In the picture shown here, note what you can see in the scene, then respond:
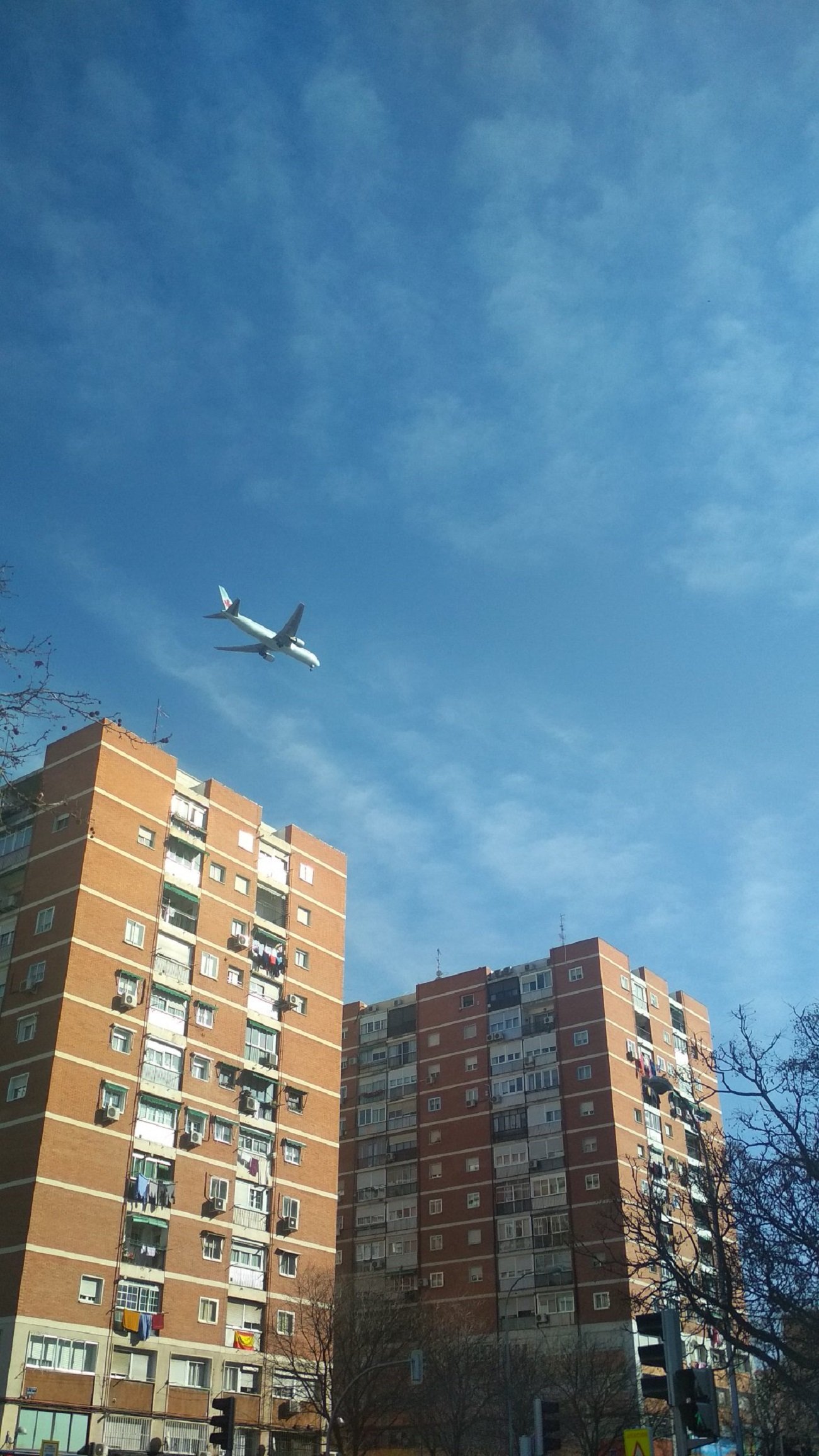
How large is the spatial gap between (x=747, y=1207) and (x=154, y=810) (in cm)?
3807

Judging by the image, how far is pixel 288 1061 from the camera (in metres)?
59.8

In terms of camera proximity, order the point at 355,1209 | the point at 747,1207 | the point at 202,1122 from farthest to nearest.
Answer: the point at 355,1209, the point at 202,1122, the point at 747,1207

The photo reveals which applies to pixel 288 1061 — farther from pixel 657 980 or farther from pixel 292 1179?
pixel 657 980

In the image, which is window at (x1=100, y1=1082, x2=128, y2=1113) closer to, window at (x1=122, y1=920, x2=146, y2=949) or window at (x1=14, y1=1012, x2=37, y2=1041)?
window at (x1=14, y1=1012, x2=37, y2=1041)

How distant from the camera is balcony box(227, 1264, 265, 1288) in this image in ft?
171

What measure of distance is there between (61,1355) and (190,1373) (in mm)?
6881

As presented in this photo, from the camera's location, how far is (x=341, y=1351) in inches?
2034

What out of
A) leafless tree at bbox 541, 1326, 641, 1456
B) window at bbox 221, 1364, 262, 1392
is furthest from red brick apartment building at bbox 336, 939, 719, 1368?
window at bbox 221, 1364, 262, 1392

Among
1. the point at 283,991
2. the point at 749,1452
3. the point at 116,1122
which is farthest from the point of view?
the point at 749,1452

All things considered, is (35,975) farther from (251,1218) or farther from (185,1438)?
(185,1438)

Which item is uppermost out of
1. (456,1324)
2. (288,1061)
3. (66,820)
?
(66,820)

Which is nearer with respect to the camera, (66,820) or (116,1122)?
(116,1122)

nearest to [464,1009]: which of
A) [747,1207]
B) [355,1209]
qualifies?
[355,1209]

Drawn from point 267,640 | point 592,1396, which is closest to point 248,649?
point 267,640
